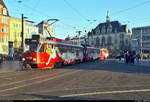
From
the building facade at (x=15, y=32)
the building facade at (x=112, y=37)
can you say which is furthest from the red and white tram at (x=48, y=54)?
the building facade at (x=112, y=37)

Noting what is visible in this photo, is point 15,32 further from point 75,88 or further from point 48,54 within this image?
point 75,88

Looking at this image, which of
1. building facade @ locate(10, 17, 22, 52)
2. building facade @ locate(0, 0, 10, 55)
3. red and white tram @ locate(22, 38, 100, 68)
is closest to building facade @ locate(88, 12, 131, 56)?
building facade @ locate(10, 17, 22, 52)

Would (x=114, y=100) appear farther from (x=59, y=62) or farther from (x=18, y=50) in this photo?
(x=18, y=50)

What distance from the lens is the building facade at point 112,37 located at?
8944 centimetres

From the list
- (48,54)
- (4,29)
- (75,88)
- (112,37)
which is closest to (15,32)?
(4,29)

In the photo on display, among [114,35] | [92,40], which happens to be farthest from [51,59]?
[92,40]

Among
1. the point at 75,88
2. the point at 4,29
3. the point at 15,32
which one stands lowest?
the point at 75,88

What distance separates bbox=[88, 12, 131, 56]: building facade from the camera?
293 feet

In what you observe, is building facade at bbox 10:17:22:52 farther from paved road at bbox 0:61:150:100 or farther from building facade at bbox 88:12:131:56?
paved road at bbox 0:61:150:100

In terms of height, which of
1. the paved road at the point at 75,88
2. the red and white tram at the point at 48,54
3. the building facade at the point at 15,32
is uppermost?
the building facade at the point at 15,32

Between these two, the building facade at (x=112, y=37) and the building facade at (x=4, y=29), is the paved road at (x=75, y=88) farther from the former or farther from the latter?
the building facade at (x=112, y=37)

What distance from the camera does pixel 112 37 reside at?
9400 centimetres

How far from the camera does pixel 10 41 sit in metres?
60.2

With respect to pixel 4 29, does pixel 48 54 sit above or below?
below
